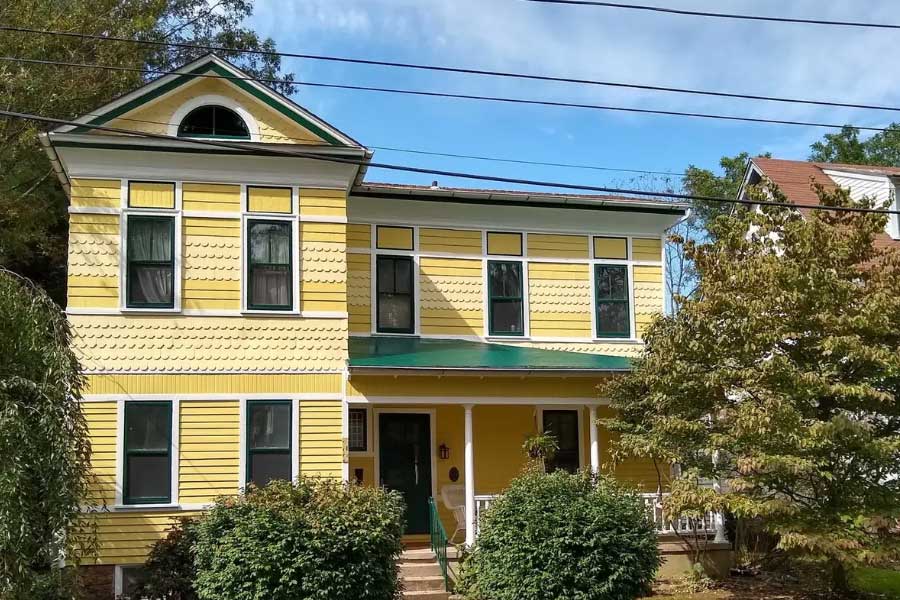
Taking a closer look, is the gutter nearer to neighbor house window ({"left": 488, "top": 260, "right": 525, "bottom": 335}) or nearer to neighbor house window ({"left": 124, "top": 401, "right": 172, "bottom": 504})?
neighbor house window ({"left": 124, "top": 401, "right": 172, "bottom": 504})

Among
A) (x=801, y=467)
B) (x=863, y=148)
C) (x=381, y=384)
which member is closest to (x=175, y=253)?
(x=381, y=384)

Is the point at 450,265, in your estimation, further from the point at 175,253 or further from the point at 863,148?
the point at 863,148

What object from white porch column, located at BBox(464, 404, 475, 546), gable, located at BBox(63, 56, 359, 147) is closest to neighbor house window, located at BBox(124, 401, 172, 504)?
gable, located at BBox(63, 56, 359, 147)

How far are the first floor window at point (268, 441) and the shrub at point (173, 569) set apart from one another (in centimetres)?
199

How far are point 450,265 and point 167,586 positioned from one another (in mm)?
7770

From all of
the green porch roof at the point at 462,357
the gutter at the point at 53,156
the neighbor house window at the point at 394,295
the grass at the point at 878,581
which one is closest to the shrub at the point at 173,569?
the green porch roof at the point at 462,357

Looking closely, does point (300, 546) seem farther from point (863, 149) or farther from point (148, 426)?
point (863, 149)

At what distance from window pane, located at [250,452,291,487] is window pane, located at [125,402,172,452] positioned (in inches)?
54.2

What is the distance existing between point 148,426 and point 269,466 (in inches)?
77.7

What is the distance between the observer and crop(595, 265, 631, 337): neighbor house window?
57.5 feet

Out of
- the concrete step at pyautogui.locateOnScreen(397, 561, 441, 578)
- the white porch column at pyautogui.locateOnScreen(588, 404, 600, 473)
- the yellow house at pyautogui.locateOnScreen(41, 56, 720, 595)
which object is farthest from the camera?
the white porch column at pyautogui.locateOnScreen(588, 404, 600, 473)

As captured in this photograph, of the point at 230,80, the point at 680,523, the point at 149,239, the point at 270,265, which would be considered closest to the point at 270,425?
the point at 270,265

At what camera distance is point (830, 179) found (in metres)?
25.4

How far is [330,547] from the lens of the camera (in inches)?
420
